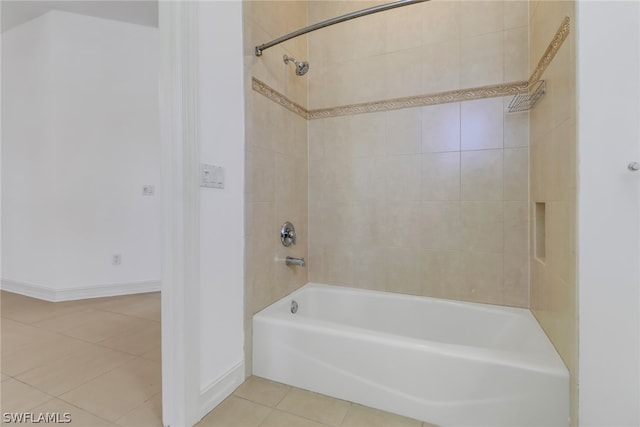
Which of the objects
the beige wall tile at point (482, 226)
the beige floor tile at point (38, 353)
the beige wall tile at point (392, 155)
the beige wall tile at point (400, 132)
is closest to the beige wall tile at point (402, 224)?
the beige wall tile at point (392, 155)

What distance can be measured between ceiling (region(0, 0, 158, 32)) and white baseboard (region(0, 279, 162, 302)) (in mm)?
2600

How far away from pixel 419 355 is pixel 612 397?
611mm

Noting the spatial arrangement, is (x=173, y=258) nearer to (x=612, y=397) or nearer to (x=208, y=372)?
(x=208, y=372)

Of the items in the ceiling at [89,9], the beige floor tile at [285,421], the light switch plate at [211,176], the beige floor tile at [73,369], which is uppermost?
the ceiling at [89,9]

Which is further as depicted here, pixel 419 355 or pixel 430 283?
pixel 430 283

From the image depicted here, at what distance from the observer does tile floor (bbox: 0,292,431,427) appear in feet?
4.07

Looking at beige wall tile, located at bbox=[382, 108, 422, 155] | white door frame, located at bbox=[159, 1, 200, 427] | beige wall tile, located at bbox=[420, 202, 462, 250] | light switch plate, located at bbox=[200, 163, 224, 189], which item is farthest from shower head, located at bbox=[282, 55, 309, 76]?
beige wall tile, located at bbox=[420, 202, 462, 250]

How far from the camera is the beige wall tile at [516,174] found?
5.43ft

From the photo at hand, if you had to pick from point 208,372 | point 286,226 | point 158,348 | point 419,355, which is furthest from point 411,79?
point 158,348

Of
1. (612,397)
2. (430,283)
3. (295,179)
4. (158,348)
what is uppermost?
(295,179)

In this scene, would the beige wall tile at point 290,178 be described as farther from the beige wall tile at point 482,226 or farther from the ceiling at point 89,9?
the ceiling at point 89,9

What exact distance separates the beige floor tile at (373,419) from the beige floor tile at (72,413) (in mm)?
1026

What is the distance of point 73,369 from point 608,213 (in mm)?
2559

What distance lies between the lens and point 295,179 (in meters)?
2.02
